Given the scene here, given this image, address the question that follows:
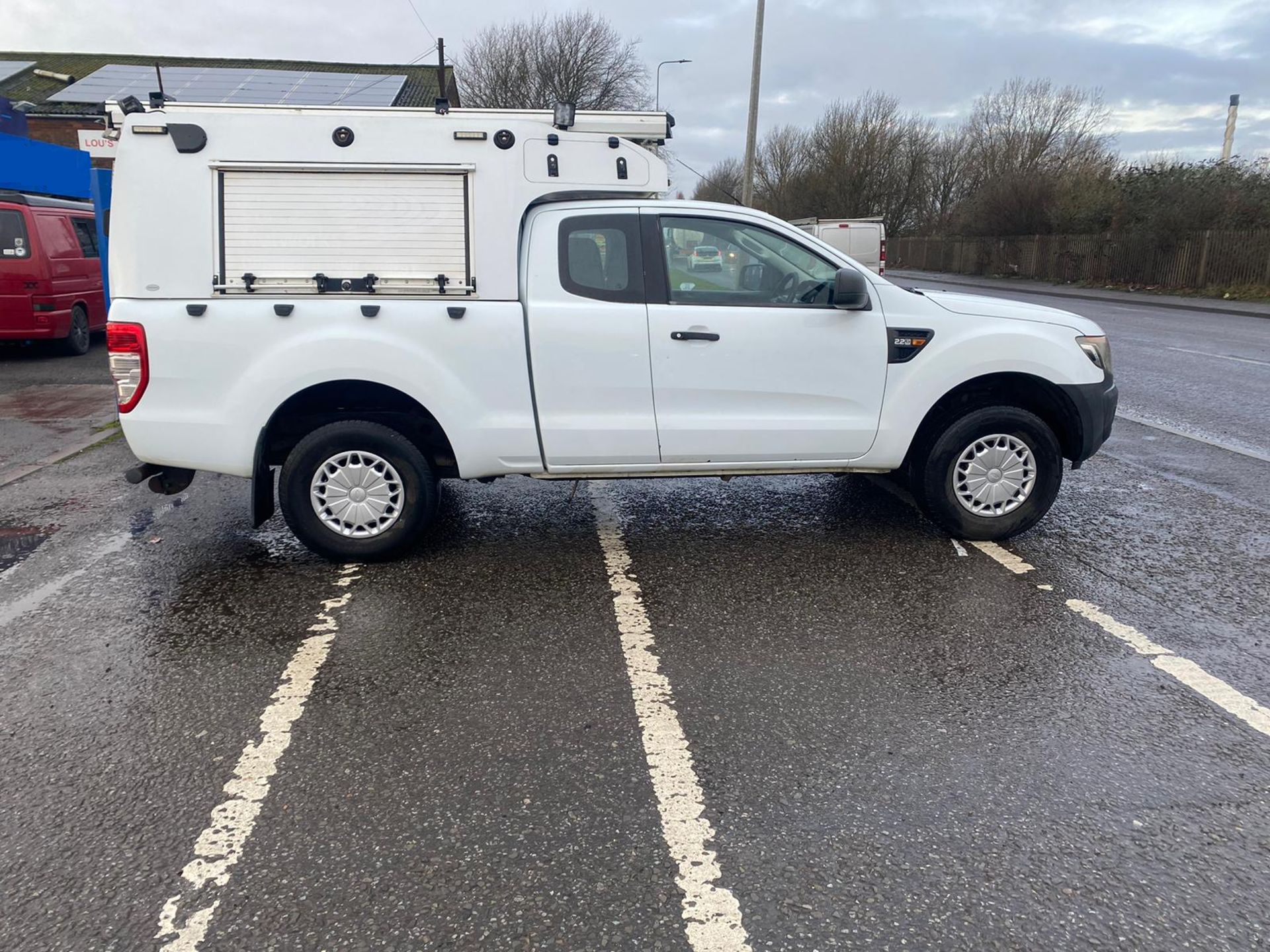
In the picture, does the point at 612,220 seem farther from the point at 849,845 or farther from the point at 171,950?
the point at 171,950

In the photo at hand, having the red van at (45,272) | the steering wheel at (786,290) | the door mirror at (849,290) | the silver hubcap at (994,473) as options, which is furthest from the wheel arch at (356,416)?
the red van at (45,272)

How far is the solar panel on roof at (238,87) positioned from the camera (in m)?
26.5

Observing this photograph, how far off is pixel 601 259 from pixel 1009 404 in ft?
8.21

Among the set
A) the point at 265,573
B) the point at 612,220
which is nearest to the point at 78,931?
the point at 265,573

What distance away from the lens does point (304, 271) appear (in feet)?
15.7

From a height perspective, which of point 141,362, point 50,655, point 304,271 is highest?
point 304,271

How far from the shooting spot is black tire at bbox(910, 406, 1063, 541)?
5230 millimetres

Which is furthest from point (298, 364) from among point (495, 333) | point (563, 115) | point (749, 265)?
point (749, 265)

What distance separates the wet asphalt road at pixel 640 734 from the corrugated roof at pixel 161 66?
101 feet

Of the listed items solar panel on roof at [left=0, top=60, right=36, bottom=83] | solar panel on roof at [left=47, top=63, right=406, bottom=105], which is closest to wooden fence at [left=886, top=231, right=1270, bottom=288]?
solar panel on roof at [left=47, top=63, right=406, bottom=105]

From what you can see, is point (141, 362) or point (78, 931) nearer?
A: point (78, 931)

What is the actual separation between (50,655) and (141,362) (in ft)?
4.89

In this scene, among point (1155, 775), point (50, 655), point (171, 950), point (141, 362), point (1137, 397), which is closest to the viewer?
point (171, 950)

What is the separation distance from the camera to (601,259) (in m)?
4.96
